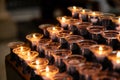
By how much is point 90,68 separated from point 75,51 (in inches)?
8.3

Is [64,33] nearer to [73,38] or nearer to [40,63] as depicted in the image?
[73,38]

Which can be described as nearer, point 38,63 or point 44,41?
point 38,63

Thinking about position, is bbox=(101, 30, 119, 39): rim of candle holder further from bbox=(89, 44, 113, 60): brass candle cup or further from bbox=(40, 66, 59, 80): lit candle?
bbox=(40, 66, 59, 80): lit candle

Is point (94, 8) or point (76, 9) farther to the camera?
point (94, 8)

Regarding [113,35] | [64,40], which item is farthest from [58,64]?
[113,35]

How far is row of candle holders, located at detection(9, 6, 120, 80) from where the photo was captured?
37.0 inches

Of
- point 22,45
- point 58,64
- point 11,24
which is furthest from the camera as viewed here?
point 11,24

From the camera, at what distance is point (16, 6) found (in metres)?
1.62

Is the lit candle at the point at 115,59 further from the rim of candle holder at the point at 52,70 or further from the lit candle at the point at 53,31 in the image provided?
the lit candle at the point at 53,31

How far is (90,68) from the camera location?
3.05 feet

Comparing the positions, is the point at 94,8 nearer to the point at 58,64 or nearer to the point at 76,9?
the point at 76,9

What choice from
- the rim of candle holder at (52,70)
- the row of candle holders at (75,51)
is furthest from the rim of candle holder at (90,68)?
the rim of candle holder at (52,70)

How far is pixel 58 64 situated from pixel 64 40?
187mm

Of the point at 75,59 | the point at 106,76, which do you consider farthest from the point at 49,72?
the point at 106,76
